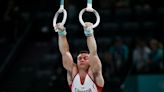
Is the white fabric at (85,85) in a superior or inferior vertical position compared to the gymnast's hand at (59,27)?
inferior

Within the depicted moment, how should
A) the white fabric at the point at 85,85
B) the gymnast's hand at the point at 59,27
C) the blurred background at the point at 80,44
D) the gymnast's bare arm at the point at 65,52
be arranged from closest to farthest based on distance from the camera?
the gymnast's hand at the point at 59,27 → the white fabric at the point at 85,85 → the gymnast's bare arm at the point at 65,52 → the blurred background at the point at 80,44

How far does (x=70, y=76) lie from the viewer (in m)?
7.11

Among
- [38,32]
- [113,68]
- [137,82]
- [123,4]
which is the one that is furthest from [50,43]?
[137,82]

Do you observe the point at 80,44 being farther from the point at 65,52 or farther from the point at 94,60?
the point at 94,60

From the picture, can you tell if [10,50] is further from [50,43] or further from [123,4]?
[123,4]

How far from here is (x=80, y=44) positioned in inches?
479

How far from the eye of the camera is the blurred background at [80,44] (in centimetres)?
1064

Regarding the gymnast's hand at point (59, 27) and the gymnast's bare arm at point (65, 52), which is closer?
the gymnast's hand at point (59, 27)

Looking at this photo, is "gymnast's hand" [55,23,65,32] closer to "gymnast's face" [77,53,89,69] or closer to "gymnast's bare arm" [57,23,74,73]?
"gymnast's bare arm" [57,23,74,73]

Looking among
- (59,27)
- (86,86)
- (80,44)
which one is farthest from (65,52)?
(80,44)

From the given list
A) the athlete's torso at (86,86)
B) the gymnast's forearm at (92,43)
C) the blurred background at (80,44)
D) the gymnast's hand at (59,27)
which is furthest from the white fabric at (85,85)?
the blurred background at (80,44)

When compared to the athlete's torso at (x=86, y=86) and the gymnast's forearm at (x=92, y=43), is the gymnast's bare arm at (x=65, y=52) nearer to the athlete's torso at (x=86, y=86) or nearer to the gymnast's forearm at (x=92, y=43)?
the athlete's torso at (x=86, y=86)

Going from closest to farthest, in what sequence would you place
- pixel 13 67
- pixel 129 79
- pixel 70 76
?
pixel 70 76 → pixel 129 79 → pixel 13 67

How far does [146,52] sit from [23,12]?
462 centimetres
